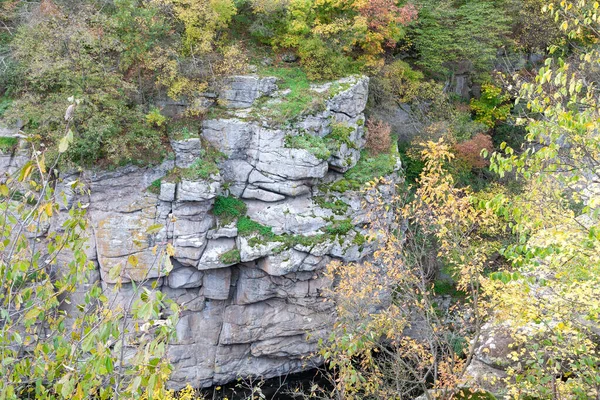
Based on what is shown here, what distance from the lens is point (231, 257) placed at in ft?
50.5

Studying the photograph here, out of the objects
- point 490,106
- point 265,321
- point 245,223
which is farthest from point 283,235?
point 490,106

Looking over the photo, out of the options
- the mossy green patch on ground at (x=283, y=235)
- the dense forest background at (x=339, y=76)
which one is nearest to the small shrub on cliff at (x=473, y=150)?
the dense forest background at (x=339, y=76)

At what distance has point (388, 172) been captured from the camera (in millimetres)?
17625

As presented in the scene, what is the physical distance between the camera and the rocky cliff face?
15.2 meters

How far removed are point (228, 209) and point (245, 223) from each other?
0.80 metres

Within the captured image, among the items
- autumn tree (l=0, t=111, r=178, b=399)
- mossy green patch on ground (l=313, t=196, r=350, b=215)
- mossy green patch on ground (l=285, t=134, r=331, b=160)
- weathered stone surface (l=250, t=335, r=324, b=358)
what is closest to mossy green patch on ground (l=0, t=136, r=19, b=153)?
mossy green patch on ground (l=285, t=134, r=331, b=160)

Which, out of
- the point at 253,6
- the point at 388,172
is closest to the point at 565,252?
the point at 388,172

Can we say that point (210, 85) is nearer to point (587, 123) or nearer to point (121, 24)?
point (121, 24)

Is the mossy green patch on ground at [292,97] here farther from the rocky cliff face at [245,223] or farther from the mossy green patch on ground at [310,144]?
the mossy green patch on ground at [310,144]

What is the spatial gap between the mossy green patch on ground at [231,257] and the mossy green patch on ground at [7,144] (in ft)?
25.1

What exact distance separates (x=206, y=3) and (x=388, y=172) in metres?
8.95

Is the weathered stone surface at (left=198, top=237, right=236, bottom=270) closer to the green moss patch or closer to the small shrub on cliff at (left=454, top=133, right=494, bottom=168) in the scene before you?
the green moss patch

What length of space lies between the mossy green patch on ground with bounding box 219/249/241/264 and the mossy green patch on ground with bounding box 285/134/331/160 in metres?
4.06

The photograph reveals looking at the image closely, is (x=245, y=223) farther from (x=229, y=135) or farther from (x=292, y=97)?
(x=292, y=97)
